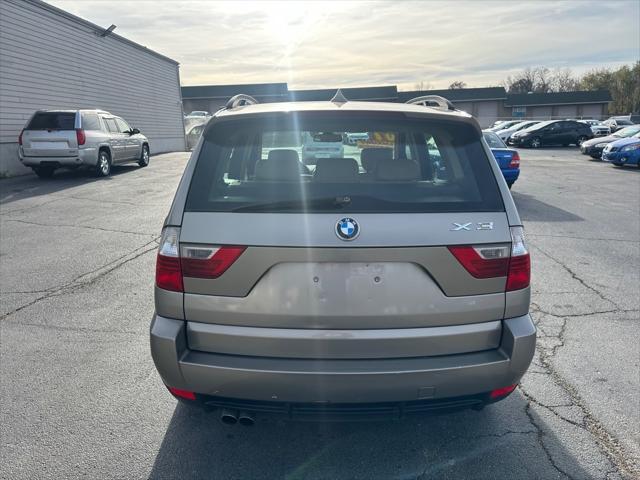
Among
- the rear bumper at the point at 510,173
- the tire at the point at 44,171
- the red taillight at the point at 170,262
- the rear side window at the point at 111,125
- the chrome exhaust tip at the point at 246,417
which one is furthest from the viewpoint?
the rear side window at the point at 111,125

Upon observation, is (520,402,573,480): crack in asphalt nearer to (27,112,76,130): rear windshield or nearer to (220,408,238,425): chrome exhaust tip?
(220,408,238,425): chrome exhaust tip

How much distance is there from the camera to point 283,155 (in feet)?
8.54

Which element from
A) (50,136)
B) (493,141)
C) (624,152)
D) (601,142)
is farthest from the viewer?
(601,142)

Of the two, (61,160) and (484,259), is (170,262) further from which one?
(61,160)

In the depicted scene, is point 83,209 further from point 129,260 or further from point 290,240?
point 290,240

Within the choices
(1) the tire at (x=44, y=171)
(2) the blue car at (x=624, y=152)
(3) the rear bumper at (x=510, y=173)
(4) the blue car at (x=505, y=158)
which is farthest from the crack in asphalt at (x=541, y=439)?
(2) the blue car at (x=624, y=152)

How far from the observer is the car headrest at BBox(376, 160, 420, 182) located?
2402 millimetres

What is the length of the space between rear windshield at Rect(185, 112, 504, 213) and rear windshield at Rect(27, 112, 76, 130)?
12.0m

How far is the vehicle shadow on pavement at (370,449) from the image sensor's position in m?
2.44

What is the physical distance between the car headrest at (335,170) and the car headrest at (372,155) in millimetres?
362

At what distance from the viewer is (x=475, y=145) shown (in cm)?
237

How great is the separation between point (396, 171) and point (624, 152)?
62.8 feet

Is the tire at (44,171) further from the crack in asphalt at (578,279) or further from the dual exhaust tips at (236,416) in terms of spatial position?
the dual exhaust tips at (236,416)

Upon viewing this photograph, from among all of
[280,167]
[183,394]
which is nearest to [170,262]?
[183,394]
